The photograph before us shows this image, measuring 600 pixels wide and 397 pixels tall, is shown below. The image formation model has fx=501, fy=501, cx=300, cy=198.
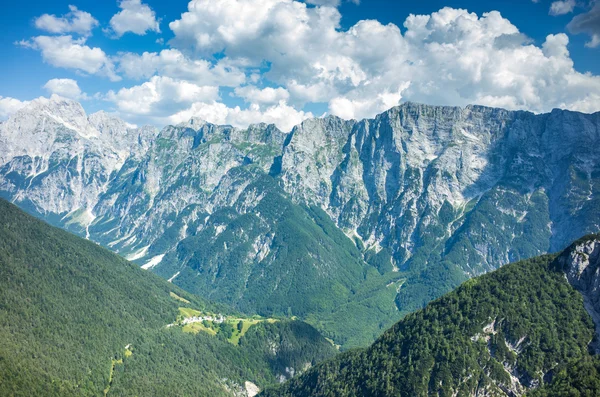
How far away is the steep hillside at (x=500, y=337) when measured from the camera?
160 meters

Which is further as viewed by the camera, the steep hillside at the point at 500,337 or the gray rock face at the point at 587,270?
the gray rock face at the point at 587,270

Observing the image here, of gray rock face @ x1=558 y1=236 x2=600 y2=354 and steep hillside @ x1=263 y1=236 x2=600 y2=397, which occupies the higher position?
gray rock face @ x1=558 y1=236 x2=600 y2=354

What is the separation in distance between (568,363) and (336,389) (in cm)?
8481

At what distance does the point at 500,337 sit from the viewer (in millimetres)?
169500

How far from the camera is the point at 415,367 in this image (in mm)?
171875

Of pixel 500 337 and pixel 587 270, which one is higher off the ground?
pixel 587 270

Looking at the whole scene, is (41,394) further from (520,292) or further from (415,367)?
(520,292)

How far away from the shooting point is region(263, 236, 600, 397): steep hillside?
160375 millimetres

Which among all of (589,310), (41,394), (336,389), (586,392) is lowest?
(41,394)

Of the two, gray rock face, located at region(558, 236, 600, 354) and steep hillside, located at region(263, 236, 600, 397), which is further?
gray rock face, located at region(558, 236, 600, 354)

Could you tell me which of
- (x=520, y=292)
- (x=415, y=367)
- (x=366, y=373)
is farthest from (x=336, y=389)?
(x=520, y=292)

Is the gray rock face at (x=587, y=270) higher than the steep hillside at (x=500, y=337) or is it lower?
higher

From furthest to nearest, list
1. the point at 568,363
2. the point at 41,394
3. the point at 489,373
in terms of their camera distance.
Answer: the point at 41,394 < the point at 489,373 < the point at 568,363

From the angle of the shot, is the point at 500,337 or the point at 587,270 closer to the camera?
the point at 500,337
